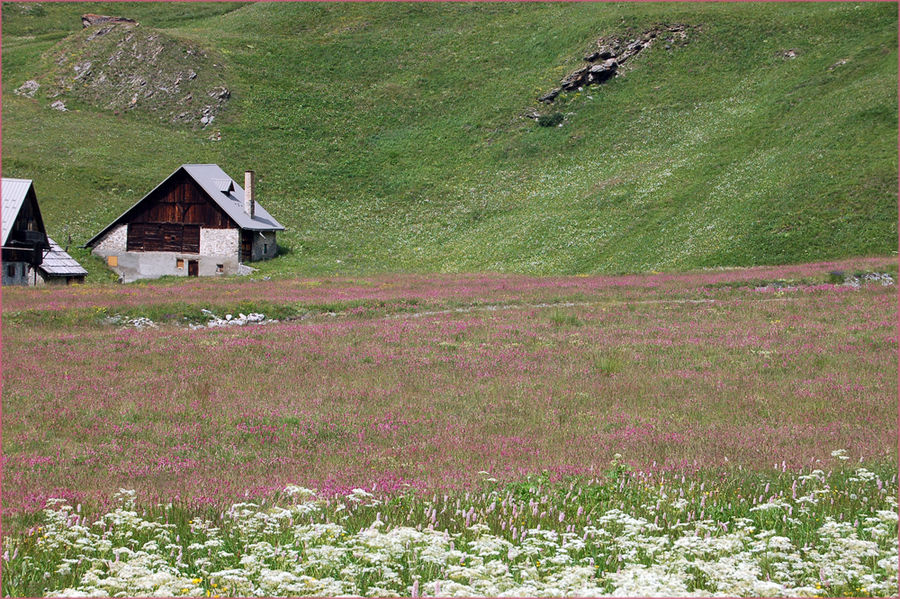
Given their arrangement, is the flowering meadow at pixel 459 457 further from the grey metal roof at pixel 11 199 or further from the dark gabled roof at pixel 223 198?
the dark gabled roof at pixel 223 198

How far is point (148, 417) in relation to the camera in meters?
14.3

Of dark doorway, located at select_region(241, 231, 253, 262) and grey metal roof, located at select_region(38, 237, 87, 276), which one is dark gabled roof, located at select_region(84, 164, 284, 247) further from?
grey metal roof, located at select_region(38, 237, 87, 276)

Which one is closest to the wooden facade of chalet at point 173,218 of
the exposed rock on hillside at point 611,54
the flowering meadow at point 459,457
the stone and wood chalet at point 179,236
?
the stone and wood chalet at point 179,236

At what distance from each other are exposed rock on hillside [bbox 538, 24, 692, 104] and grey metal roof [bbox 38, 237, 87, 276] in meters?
67.6

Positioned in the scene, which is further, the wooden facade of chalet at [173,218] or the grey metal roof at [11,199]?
the wooden facade of chalet at [173,218]

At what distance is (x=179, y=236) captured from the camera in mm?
67375

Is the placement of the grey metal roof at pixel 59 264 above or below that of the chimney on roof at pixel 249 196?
below

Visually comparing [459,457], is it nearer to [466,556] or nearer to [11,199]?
[466,556]

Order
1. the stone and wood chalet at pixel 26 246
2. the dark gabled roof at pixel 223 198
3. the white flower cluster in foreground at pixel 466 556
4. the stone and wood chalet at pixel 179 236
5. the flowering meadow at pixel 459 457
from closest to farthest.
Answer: the white flower cluster in foreground at pixel 466 556 < the flowering meadow at pixel 459 457 < the stone and wood chalet at pixel 26 246 < the dark gabled roof at pixel 223 198 < the stone and wood chalet at pixel 179 236

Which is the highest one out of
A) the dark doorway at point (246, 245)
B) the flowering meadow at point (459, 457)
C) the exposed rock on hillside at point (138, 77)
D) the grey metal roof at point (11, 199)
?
the exposed rock on hillside at point (138, 77)

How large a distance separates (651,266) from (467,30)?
96.8 metres

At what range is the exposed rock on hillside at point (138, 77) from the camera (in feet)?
362

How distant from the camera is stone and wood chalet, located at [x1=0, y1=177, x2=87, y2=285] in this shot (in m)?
54.2

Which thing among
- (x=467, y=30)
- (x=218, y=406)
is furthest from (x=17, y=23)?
(x=218, y=406)
